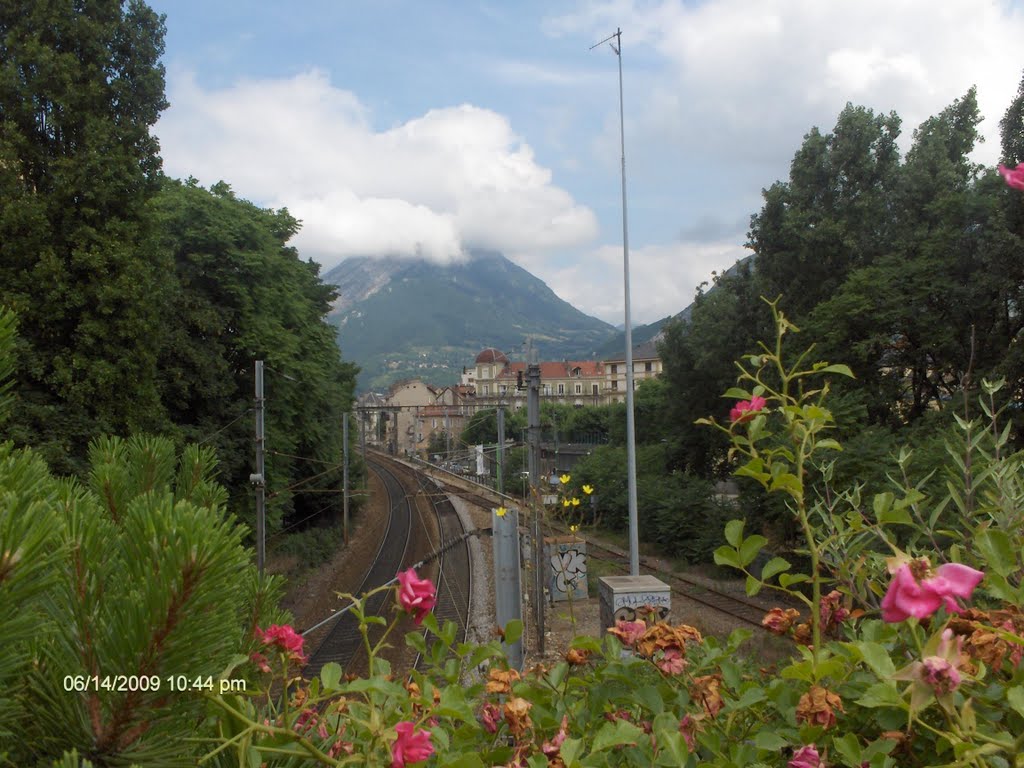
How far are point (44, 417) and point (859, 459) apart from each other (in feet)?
44.5

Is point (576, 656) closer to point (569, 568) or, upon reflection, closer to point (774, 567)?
point (774, 567)

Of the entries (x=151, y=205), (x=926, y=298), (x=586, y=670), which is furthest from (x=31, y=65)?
(x=926, y=298)

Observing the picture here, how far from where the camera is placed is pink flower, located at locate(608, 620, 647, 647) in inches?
54.4

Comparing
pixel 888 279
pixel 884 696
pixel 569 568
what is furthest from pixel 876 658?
pixel 888 279

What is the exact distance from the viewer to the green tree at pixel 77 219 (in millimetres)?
10609

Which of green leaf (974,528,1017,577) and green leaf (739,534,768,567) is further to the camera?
green leaf (739,534,768,567)

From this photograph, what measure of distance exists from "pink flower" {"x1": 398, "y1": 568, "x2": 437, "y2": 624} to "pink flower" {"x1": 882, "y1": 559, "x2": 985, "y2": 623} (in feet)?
2.27

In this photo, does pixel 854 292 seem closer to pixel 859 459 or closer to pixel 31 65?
pixel 859 459

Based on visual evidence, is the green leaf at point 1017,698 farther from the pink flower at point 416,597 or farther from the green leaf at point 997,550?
the pink flower at point 416,597

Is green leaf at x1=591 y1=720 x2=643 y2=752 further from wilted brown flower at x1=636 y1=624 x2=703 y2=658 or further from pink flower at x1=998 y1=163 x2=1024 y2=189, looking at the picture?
pink flower at x1=998 y1=163 x2=1024 y2=189

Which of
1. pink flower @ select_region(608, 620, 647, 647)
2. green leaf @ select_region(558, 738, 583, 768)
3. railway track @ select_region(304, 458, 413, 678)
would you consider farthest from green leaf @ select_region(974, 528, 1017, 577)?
railway track @ select_region(304, 458, 413, 678)

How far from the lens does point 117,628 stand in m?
A: 0.75

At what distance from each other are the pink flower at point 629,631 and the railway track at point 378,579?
9.29ft

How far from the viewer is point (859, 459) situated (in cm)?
1331
